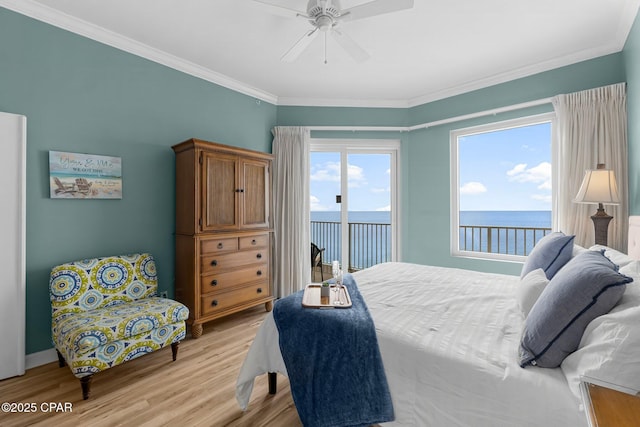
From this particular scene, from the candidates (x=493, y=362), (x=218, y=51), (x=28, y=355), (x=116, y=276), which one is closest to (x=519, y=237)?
(x=493, y=362)

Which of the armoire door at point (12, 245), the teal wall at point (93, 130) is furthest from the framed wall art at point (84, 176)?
the armoire door at point (12, 245)

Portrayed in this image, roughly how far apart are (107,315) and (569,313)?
277cm

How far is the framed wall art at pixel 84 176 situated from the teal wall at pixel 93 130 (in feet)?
0.19

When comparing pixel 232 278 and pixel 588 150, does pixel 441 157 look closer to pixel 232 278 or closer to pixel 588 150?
pixel 588 150

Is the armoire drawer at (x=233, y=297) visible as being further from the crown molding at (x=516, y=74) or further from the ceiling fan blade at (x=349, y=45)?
the crown molding at (x=516, y=74)

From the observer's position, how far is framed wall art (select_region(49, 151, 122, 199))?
7.99 feet

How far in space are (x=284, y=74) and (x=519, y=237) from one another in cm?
Answer: 378

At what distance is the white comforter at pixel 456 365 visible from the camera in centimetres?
105

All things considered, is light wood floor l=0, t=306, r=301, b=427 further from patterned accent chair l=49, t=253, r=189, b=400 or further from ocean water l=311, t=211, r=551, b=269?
ocean water l=311, t=211, r=551, b=269

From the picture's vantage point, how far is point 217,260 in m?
3.06

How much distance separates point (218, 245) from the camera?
3.07m

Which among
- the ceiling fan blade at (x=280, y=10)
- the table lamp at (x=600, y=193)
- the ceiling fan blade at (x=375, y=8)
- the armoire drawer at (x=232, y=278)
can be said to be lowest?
the armoire drawer at (x=232, y=278)

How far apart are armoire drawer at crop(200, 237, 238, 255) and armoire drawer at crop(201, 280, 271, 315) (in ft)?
1.46

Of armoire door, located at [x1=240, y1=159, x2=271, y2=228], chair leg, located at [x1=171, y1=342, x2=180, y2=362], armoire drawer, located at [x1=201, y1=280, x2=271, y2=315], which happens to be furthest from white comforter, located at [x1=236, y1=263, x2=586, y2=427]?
armoire door, located at [x1=240, y1=159, x2=271, y2=228]
